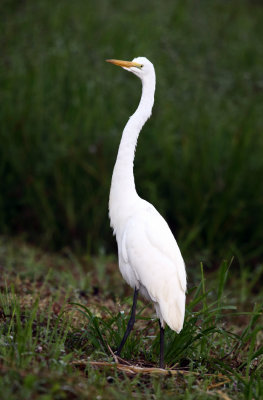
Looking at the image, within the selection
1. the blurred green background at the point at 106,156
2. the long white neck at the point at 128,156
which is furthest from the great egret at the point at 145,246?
the blurred green background at the point at 106,156

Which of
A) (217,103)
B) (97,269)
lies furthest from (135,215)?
(217,103)

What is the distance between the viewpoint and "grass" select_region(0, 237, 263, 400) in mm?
2195

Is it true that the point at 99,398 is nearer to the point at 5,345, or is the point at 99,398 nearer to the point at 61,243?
the point at 5,345

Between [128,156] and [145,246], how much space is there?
0.47m

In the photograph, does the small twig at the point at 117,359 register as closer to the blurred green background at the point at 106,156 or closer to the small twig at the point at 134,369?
the small twig at the point at 134,369

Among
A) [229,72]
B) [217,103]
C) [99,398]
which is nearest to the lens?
[99,398]

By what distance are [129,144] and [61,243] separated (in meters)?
2.52

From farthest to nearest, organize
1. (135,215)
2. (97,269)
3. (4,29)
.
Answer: (4,29) < (97,269) < (135,215)

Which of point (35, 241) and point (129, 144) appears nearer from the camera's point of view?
point (129, 144)

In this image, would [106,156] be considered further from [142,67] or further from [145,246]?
[145,246]

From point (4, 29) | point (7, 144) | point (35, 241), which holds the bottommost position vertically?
point (35, 241)

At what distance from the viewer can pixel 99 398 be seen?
2.14 metres

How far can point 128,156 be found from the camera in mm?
3033

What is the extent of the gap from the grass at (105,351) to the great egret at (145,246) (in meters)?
0.12
